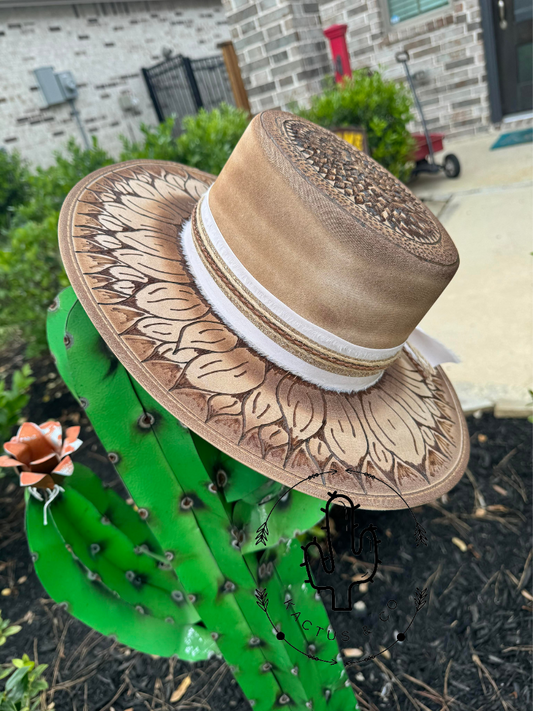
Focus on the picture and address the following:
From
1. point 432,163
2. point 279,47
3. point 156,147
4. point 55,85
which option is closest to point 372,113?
point 432,163

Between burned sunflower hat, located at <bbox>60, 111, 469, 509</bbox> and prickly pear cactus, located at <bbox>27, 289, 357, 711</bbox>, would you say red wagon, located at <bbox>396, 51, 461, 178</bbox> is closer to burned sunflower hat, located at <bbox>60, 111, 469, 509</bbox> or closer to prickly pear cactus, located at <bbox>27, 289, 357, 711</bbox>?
burned sunflower hat, located at <bbox>60, 111, 469, 509</bbox>

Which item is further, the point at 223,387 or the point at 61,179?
the point at 61,179

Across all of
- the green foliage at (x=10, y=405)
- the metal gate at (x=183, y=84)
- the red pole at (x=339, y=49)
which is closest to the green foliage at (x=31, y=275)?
the green foliage at (x=10, y=405)

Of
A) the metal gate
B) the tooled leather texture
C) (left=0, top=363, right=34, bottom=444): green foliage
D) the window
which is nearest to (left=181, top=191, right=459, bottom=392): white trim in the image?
the tooled leather texture

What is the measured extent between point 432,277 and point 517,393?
1700 mm

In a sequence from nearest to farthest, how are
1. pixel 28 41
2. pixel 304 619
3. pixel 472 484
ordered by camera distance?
pixel 304 619
pixel 472 484
pixel 28 41

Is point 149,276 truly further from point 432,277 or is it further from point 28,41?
point 28,41

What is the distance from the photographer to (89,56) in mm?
8539

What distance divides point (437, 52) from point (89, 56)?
6064 mm

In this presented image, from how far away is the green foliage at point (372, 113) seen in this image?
416cm

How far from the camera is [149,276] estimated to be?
0.86 metres

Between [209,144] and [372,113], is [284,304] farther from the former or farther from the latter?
[372,113]

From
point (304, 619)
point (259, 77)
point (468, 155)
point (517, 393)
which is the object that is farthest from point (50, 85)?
point (304, 619)

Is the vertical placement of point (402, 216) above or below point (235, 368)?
above
